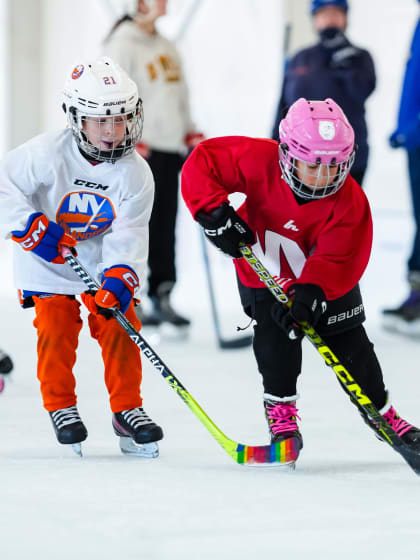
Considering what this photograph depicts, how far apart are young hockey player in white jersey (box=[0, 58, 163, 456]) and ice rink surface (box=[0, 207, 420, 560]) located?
137 millimetres

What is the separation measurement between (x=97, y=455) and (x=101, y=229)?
1.65ft

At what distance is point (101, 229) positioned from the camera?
2.09 meters

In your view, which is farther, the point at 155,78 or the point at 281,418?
the point at 155,78

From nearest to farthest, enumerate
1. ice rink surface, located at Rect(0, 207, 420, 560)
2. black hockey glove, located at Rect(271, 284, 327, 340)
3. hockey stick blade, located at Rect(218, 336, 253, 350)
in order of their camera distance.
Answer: ice rink surface, located at Rect(0, 207, 420, 560) → black hockey glove, located at Rect(271, 284, 327, 340) → hockey stick blade, located at Rect(218, 336, 253, 350)

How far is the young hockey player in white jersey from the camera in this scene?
1.98 meters

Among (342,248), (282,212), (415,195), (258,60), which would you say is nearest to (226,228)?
(282,212)

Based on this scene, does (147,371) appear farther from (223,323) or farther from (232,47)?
(232,47)

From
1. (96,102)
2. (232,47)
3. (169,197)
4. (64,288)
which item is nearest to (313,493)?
(64,288)

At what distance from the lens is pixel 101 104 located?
197 centimetres

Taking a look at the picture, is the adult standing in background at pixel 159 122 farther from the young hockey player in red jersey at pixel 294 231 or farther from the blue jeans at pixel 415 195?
the young hockey player in red jersey at pixel 294 231

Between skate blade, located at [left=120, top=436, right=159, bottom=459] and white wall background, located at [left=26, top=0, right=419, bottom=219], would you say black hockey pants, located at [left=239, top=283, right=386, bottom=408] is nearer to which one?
skate blade, located at [left=120, top=436, right=159, bottom=459]

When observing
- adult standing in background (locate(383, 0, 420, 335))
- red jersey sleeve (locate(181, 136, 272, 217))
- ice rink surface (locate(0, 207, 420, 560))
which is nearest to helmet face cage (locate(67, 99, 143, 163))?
red jersey sleeve (locate(181, 136, 272, 217))

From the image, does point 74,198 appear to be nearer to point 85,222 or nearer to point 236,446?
point 85,222

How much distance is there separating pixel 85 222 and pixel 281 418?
61 cm
